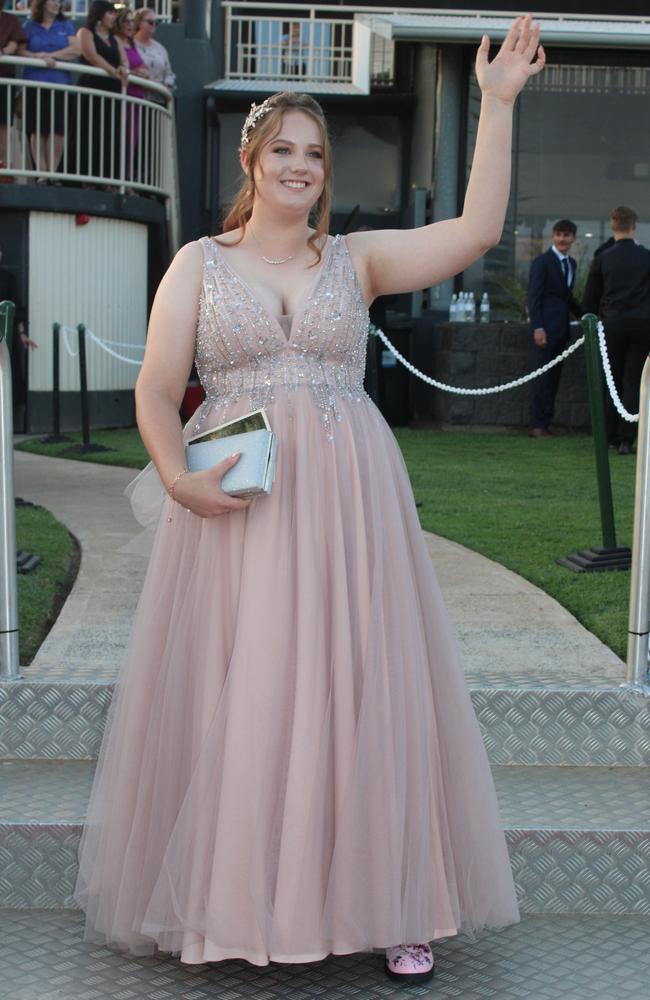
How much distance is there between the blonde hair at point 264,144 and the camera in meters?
3.13

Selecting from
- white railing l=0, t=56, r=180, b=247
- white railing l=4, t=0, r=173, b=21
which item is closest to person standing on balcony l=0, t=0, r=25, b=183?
white railing l=0, t=56, r=180, b=247

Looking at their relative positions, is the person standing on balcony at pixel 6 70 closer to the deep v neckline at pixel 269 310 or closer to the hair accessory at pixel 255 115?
the hair accessory at pixel 255 115

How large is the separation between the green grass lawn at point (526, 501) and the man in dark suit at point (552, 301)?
2.60ft

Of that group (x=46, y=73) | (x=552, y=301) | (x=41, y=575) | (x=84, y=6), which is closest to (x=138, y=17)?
(x=46, y=73)

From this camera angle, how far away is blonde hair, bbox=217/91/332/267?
10.3ft

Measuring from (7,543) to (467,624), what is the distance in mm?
1882

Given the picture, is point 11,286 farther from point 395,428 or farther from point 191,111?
point 191,111

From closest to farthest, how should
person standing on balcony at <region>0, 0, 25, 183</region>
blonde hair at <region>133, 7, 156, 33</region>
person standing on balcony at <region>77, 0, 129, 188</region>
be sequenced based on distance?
person standing on balcony at <region>0, 0, 25, 183</region> → person standing on balcony at <region>77, 0, 129, 188</region> → blonde hair at <region>133, 7, 156, 33</region>

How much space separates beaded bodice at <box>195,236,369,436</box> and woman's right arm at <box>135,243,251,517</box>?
0.03 meters

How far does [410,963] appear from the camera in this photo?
10.1 ft

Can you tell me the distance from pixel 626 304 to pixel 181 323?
8.72m

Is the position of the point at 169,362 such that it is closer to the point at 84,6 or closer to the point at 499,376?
the point at 499,376

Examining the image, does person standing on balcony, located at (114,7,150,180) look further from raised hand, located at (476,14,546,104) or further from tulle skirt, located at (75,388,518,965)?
tulle skirt, located at (75,388,518,965)

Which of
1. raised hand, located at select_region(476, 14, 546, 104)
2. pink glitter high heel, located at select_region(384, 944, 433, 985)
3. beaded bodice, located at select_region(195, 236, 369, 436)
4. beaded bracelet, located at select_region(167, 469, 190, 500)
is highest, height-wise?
raised hand, located at select_region(476, 14, 546, 104)
